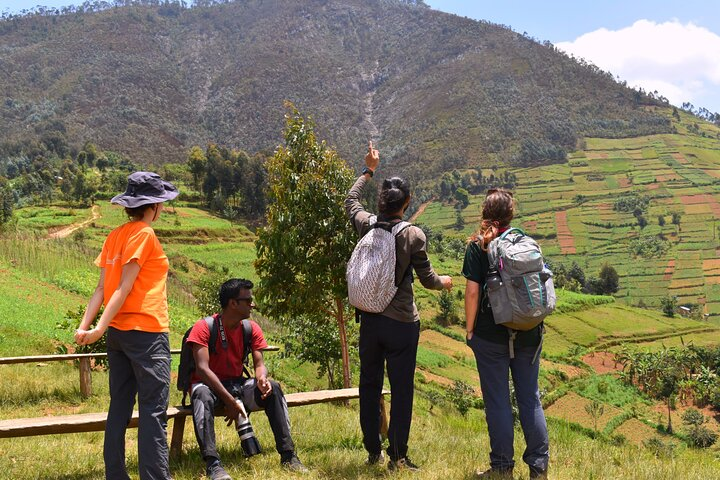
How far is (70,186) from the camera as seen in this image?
6681 cm

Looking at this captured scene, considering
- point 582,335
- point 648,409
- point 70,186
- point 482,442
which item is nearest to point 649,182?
point 582,335

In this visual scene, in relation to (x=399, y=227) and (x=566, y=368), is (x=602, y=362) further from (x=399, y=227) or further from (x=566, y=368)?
(x=399, y=227)

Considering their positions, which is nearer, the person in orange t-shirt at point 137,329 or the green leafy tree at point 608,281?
the person in orange t-shirt at point 137,329

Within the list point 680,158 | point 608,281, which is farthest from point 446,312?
point 680,158

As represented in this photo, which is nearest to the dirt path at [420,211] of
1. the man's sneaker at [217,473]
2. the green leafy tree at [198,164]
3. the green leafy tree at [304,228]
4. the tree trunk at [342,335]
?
the green leafy tree at [198,164]

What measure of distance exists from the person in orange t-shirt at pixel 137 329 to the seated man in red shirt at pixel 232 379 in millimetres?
555

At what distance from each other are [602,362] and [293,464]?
58.2m

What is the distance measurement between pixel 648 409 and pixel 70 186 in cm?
6318

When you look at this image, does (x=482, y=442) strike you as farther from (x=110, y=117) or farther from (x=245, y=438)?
(x=110, y=117)

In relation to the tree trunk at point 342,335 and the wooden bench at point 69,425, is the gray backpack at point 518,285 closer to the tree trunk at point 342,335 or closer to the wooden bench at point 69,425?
the wooden bench at point 69,425

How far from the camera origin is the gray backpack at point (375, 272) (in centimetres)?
405

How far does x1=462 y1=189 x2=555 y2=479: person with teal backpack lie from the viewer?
3746mm

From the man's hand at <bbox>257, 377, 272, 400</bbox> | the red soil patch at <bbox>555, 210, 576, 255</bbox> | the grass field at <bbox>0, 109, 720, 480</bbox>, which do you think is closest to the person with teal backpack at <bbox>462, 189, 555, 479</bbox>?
the grass field at <bbox>0, 109, 720, 480</bbox>

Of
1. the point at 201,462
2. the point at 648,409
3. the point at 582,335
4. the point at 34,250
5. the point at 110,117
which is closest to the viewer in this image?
the point at 201,462
